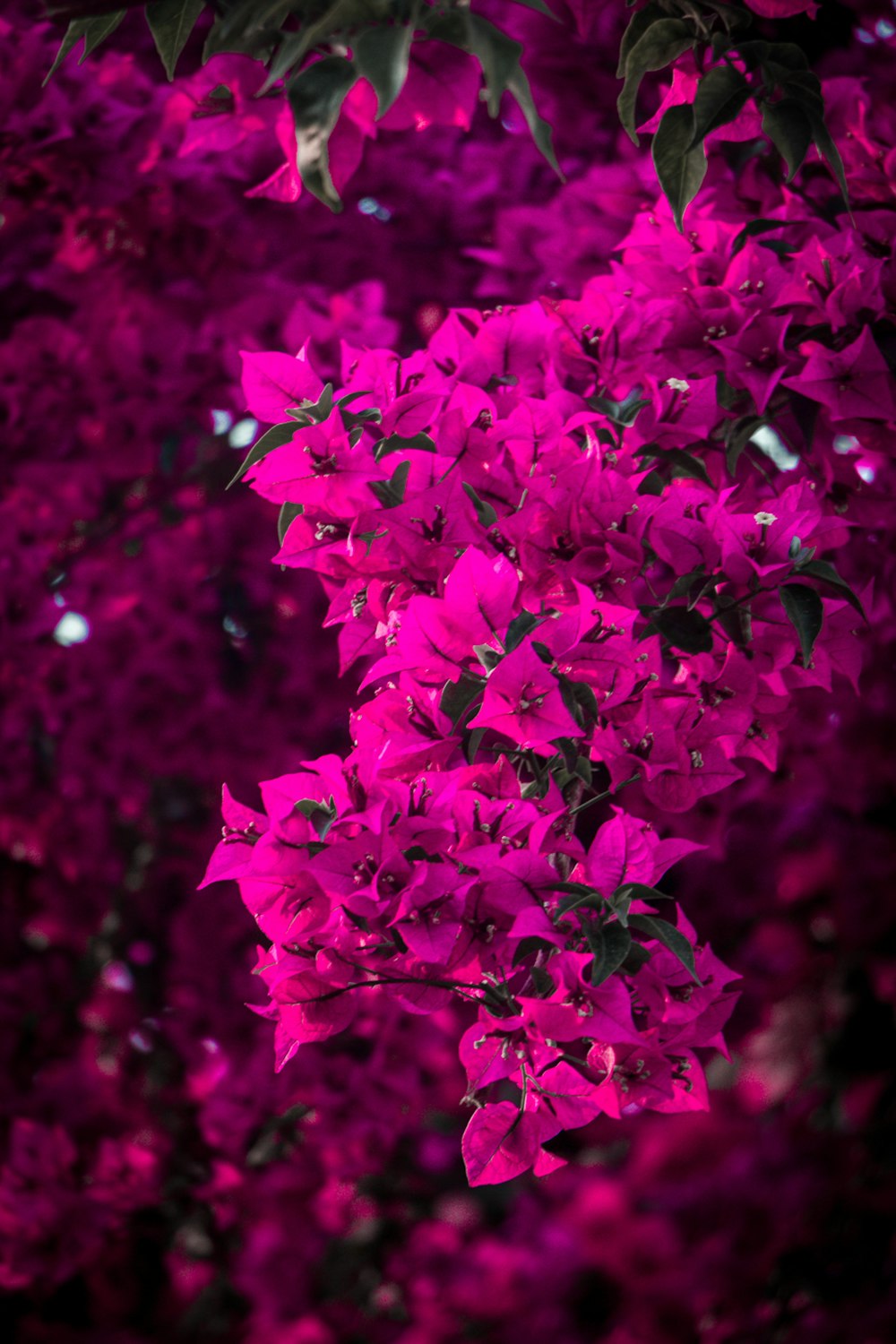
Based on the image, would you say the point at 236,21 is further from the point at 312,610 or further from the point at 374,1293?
the point at 374,1293

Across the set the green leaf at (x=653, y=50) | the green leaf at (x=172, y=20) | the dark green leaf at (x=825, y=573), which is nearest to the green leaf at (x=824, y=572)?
the dark green leaf at (x=825, y=573)

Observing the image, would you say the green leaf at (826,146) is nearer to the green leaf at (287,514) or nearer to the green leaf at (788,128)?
the green leaf at (788,128)

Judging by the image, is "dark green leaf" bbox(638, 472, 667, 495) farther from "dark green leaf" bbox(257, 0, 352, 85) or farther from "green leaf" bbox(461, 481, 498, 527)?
"dark green leaf" bbox(257, 0, 352, 85)

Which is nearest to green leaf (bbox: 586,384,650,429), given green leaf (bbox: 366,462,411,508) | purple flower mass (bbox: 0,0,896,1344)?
purple flower mass (bbox: 0,0,896,1344)

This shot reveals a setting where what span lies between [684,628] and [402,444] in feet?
0.84

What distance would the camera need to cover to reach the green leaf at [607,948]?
26.1 inches

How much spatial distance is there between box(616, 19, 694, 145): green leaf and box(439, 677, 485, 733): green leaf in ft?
1.60

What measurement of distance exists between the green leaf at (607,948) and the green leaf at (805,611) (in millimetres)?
251

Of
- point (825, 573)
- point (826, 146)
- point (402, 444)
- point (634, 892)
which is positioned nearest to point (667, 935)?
point (634, 892)

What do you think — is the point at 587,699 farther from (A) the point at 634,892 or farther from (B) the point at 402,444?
(B) the point at 402,444

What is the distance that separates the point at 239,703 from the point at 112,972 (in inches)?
35.6

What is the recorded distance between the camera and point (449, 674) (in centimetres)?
77

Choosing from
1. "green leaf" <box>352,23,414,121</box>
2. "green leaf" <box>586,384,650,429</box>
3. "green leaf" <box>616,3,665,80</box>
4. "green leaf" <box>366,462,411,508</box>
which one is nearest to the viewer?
"green leaf" <box>352,23,414,121</box>

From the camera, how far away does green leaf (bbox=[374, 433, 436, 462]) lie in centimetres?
84
